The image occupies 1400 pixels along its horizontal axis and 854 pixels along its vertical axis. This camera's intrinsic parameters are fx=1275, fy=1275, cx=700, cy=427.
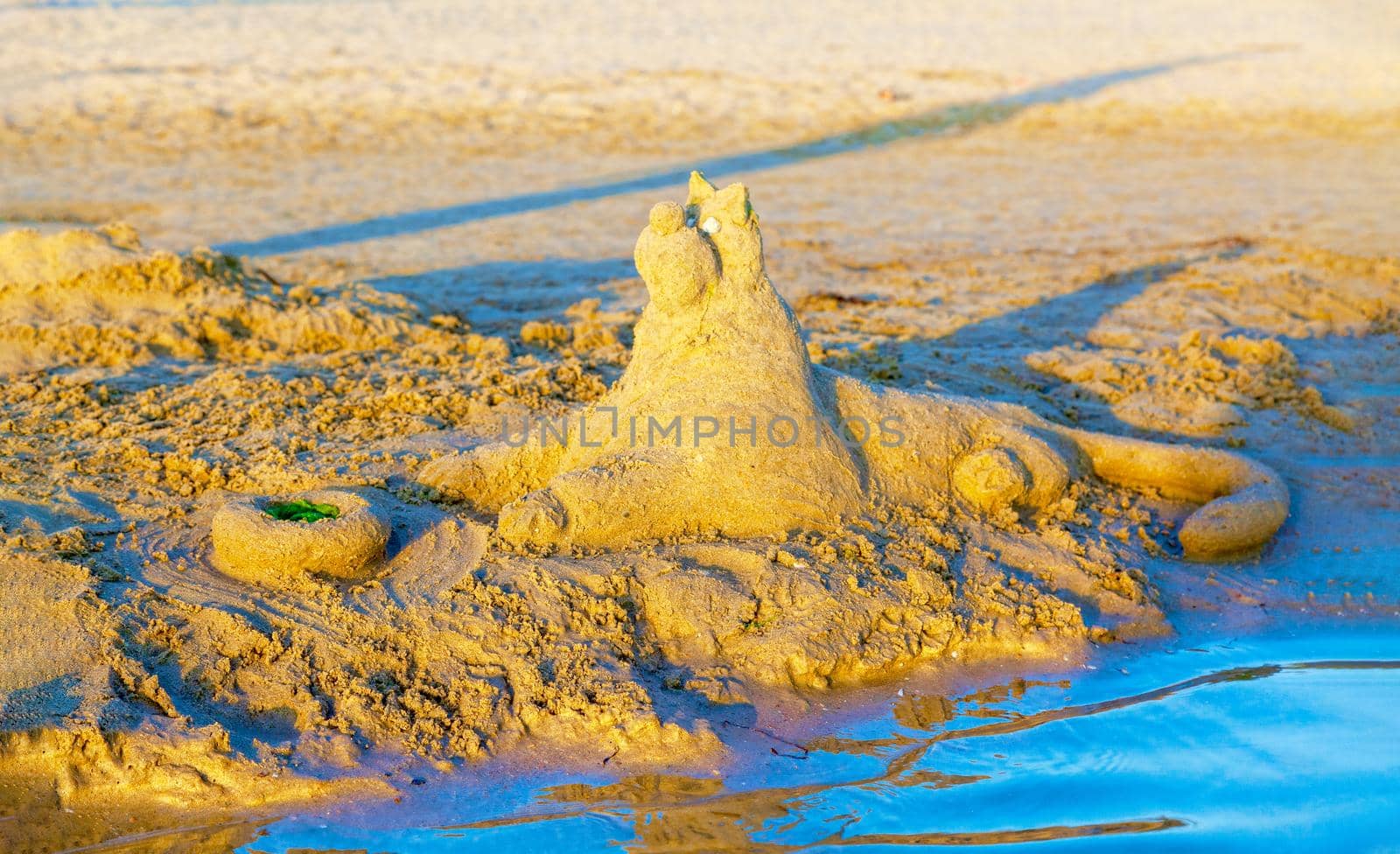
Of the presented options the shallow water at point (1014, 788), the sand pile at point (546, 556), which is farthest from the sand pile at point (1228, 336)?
the shallow water at point (1014, 788)

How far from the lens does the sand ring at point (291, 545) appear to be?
11.4 feet

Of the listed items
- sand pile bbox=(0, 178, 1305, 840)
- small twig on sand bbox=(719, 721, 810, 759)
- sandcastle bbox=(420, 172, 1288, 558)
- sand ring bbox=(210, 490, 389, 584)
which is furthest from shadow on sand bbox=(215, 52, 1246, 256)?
small twig on sand bbox=(719, 721, 810, 759)

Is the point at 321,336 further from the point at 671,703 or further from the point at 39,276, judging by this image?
the point at 671,703

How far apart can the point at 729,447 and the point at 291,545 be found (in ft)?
4.14

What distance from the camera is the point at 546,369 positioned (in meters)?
5.12

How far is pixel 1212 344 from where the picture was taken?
19.4ft

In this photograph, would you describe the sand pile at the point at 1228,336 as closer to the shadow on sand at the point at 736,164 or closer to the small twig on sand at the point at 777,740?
the small twig on sand at the point at 777,740

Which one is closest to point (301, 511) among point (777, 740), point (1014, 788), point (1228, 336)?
point (777, 740)

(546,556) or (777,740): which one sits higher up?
(546,556)

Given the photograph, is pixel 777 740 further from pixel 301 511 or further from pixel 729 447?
pixel 301 511

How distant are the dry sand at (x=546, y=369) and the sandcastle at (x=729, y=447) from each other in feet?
0.29

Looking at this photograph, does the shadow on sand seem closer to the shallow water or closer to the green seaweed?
the green seaweed

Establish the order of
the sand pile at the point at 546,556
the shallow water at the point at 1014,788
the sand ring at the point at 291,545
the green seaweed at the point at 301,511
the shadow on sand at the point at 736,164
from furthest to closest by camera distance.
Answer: the shadow on sand at the point at 736,164 < the green seaweed at the point at 301,511 < the sand ring at the point at 291,545 < the sand pile at the point at 546,556 < the shallow water at the point at 1014,788

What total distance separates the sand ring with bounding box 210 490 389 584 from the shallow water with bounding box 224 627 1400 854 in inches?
32.1
